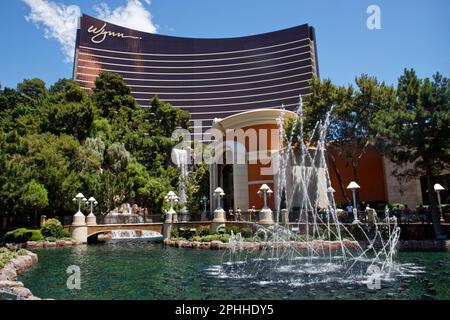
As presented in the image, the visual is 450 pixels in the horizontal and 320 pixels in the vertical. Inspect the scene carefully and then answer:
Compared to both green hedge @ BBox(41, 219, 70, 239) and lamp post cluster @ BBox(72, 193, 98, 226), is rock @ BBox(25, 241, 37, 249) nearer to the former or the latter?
green hedge @ BBox(41, 219, 70, 239)

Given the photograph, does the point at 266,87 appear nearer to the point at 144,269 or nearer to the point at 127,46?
the point at 127,46

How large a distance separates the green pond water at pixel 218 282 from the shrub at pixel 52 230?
33.0 feet

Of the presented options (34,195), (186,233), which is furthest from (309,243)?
(34,195)

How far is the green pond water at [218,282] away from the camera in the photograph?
385 inches

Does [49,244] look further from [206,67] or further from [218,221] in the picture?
[206,67]

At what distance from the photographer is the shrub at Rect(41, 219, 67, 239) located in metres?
26.3

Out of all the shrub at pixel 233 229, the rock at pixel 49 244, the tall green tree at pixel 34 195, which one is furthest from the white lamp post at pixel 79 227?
the shrub at pixel 233 229

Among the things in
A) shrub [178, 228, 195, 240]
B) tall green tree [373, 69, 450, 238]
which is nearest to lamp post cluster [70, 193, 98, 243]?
shrub [178, 228, 195, 240]

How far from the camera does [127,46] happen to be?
316 ft

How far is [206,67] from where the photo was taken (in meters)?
99.0

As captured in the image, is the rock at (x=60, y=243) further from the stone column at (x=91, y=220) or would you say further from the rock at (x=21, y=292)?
the rock at (x=21, y=292)

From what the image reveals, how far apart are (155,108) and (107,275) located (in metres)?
36.2
